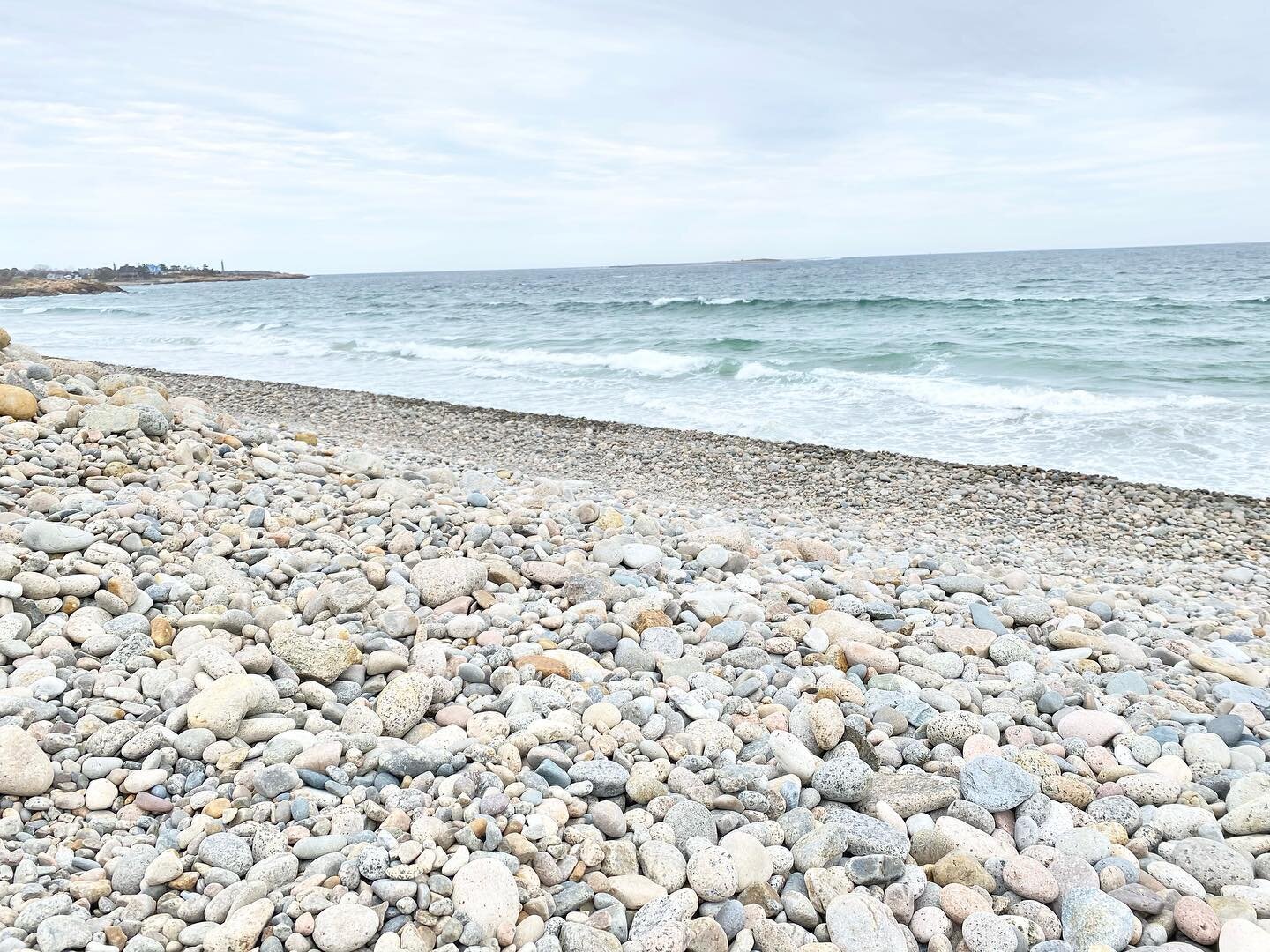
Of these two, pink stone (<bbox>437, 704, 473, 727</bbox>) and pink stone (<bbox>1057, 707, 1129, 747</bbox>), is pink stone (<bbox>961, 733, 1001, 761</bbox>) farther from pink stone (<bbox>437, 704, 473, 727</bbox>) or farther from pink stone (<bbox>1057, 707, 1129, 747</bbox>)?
pink stone (<bbox>437, 704, 473, 727</bbox>)

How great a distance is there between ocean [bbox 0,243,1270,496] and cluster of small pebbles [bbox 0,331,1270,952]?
7.20 m

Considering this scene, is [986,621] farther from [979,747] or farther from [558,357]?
[558,357]

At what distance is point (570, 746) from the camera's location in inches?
107

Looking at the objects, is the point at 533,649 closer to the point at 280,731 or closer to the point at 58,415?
the point at 280,731

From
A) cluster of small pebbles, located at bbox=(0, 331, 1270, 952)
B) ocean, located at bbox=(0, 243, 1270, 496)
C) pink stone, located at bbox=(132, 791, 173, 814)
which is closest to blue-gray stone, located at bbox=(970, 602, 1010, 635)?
cluster of small pebbles, located at bbox=(0, 331, 1270, 952)

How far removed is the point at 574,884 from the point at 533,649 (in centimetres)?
127

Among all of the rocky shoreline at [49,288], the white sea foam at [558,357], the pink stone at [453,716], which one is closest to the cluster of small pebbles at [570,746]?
the pink stone at [453,716]

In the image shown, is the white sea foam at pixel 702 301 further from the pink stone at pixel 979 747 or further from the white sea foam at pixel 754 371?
the pink stone at pixel 979 747

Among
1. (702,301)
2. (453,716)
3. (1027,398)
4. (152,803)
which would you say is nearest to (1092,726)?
(453,716)

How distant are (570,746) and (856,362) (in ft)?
54.5

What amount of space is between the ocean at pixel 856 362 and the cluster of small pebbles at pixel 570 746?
23.6 ft

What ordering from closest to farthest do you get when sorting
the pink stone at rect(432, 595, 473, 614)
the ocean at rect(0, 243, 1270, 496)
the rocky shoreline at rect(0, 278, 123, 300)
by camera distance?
1. the pink stone at rect(432, 595, 473, 614)
2. the ocean at rect(0, 243, 1270, 496)
3. the rocky shoreline at rect(0, 278, 123, 300)

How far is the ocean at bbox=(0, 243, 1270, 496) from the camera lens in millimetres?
11375

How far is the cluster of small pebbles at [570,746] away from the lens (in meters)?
2.10
